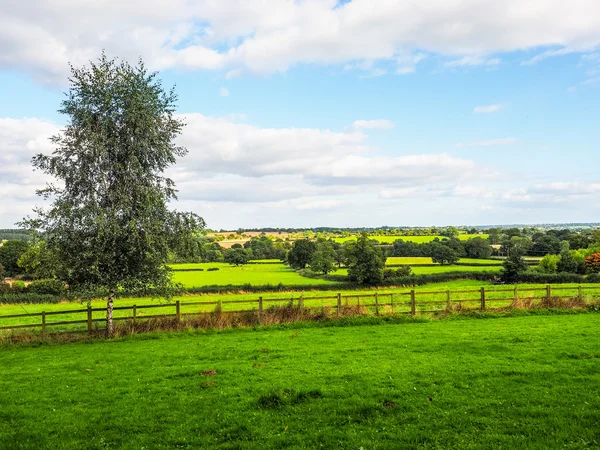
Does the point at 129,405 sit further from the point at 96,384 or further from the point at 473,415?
→ the point at 473,415

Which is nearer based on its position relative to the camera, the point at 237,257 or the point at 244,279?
the point at 244,279

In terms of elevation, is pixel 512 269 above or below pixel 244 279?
above

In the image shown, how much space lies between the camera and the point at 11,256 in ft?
269

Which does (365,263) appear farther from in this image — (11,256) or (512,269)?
(11,256)

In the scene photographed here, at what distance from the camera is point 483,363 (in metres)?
12.1

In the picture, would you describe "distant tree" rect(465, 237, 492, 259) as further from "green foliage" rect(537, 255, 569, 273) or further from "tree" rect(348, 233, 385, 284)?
"tree" rect(348, 233, 385, 284)

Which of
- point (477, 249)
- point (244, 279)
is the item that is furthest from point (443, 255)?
point (244, 279)

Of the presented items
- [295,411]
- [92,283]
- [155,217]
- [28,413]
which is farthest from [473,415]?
[92,283]

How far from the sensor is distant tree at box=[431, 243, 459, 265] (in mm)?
84750

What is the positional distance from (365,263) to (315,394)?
175 ft

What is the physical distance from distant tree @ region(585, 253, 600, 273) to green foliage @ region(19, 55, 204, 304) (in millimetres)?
74595

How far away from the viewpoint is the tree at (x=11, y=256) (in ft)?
267

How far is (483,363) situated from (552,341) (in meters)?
4.64

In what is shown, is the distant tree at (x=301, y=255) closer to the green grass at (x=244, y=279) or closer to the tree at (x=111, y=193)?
the green grass at (x=244, y=279)
